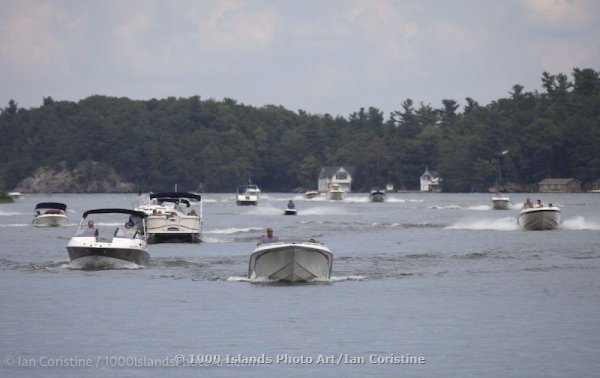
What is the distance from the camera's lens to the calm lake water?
2727 cm

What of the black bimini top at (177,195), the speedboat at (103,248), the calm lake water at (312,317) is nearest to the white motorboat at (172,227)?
the black bimini top at (177,195)

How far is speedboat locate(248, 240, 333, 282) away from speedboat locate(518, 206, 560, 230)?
3679cm

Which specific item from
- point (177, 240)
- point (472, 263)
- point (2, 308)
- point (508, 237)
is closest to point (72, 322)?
point (2, 308)

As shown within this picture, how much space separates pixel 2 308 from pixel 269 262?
897cm

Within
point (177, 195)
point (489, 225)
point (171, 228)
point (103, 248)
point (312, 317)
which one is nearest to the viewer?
point (312, 317)

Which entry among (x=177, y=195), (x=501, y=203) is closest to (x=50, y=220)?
(x=177, y=195)

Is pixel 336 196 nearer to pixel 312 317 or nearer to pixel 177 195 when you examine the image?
pixel 177 195

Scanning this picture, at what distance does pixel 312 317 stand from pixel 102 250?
49.2 ft

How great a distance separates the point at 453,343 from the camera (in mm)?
29891

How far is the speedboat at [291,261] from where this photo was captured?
133 ft

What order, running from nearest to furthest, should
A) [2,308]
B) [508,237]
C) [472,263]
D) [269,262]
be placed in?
[2,308]
[269,262]
[472,263]
[508,237]

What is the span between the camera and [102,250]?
47.1 m

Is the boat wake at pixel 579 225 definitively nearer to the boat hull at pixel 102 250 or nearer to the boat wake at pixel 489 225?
the boat wake at pixel 489 225

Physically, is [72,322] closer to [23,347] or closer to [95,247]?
[23,347]
